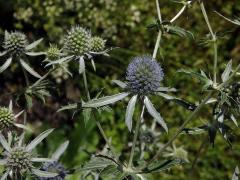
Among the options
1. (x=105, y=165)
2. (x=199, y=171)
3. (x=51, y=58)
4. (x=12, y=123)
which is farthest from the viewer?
(x=199, y=171)

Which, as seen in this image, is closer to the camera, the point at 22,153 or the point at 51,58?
the point at 22,153

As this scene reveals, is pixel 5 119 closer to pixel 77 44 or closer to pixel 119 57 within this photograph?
pixel 77 44

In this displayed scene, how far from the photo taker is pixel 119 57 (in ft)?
11.9

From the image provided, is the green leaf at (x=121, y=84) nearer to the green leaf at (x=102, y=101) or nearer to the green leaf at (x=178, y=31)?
the green leaf at (x=102, y=101)

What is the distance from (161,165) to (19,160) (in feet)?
1.55

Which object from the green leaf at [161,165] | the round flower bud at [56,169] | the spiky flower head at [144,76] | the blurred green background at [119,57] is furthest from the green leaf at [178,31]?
the blurred green background at [119,57]

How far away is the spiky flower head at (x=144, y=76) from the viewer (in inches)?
63.3

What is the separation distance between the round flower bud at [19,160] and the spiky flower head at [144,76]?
42 centimetres

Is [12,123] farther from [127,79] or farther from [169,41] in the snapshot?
[169,41]

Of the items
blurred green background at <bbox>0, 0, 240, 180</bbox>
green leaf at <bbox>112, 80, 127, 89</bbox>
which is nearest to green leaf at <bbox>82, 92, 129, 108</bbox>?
green leaf at <bbox>112, 80, 127, 89</bbox>

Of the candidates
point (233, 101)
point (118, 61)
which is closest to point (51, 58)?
point (233, 101)

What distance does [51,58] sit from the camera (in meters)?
1.98

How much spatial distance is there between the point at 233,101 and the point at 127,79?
0.35 meters

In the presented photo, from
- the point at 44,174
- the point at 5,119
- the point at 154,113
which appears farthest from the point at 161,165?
the point at 5,119
